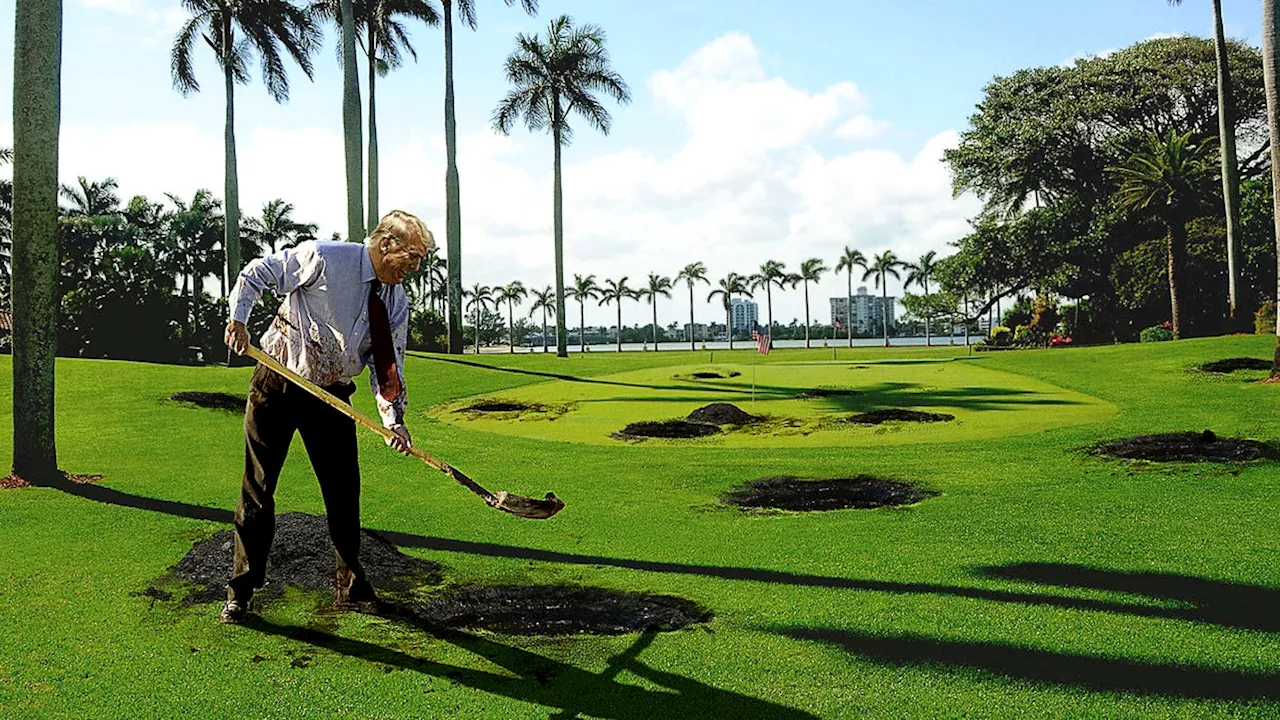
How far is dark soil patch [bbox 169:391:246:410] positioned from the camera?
17.0 m

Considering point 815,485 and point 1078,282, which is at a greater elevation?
point 1078,282

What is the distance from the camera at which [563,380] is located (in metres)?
28.0

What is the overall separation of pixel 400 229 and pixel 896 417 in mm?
14461

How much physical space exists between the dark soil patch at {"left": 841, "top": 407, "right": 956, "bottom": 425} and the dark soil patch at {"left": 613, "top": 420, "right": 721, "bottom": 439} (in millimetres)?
2900

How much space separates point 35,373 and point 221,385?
882 centimetres

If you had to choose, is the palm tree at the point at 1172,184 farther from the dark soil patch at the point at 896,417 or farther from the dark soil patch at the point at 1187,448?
the dark soil patch at the point at 1187,448

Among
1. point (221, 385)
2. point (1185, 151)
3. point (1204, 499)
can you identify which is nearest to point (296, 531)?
point (1204, 499)

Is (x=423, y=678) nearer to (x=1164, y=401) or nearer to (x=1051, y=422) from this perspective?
(x=1051, y=422)

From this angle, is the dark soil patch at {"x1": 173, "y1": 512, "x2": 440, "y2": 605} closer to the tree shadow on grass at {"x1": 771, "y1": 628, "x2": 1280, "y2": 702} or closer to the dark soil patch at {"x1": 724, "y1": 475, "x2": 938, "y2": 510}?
the tree shadow on grass at {"x1": 771, "y1": 628, "x2": 1280, "y2": 702}

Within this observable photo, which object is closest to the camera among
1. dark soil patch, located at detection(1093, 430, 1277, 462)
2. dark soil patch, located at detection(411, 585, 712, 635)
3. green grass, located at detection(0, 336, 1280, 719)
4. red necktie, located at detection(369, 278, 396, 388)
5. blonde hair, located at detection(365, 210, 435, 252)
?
green grass, located at detection(0, 336, 1280, 719)

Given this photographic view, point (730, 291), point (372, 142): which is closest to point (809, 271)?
point (730, 291)

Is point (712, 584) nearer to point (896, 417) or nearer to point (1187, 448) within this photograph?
point (1187, 448)

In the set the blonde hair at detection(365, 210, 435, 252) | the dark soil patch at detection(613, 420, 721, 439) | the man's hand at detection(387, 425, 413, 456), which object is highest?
the blonde hair at detection(365, 210, 435, 252)

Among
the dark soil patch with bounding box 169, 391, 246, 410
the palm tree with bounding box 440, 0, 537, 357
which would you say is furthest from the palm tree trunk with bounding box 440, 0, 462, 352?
the dark soil patch with bounding box 169, 391, 246, 410
